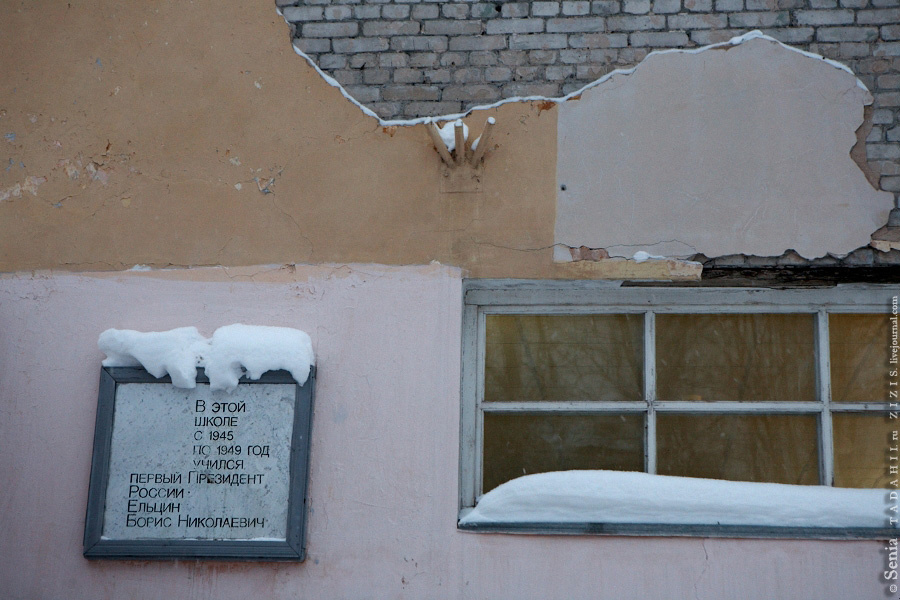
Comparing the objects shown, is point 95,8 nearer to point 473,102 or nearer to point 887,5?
point 473,102

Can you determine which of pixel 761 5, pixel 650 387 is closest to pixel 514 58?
pixel 761 5

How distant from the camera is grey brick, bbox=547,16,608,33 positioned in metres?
2.86

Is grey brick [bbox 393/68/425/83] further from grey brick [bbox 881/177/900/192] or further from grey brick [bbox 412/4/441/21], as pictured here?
grey brick [bbox 881/177/900/192]

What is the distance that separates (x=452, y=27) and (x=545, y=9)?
0.38m

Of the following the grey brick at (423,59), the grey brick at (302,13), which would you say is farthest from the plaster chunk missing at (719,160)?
the grey brick at (302,13)

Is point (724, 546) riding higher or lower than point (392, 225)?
lower

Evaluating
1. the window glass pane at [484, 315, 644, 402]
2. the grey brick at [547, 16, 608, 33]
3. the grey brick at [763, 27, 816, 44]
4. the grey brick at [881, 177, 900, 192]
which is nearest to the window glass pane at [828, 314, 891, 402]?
the grey brick at [881, 177, 900, 192]

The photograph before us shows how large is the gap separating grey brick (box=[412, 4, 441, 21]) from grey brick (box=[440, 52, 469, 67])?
178 mm

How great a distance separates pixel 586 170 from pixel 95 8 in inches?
85.5

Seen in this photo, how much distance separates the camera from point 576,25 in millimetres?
2863

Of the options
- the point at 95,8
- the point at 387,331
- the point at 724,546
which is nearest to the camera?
the point at 724,546

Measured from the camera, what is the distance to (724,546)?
254 cm

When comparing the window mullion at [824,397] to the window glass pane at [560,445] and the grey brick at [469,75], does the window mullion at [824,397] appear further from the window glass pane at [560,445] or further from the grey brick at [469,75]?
the grey brick at [469,75]

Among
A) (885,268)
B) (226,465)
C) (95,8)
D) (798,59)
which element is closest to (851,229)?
(885,268)
